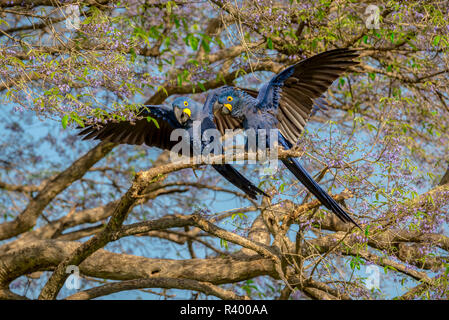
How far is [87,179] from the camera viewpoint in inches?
255

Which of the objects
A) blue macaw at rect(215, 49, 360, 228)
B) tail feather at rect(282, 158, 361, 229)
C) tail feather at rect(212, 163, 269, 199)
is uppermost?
blue macaw at rect(215, 49, 360, 228)

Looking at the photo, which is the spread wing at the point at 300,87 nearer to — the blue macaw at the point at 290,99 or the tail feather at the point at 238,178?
the blue macaw at the point at 290,99

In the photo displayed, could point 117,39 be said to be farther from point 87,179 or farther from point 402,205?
point 87,179

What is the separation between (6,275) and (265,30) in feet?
8.89

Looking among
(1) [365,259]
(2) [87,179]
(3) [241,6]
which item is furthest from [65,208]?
(1) [365,259]

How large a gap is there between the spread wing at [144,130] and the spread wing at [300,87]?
0.72 m

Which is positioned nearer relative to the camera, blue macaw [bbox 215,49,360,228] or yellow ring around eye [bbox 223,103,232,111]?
blue macaw [bbox 215,49,360,228]

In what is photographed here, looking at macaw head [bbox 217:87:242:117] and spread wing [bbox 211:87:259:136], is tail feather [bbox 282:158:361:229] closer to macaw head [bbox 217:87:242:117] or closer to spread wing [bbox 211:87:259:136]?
macaw head [bbox 217:87:242:117]

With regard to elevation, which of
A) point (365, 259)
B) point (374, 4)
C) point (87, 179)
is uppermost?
point (374, 4)

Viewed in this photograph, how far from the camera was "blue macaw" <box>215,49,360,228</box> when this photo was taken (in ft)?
11.6

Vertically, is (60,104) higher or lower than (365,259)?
higher

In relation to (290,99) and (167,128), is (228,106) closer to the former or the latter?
(290,99)

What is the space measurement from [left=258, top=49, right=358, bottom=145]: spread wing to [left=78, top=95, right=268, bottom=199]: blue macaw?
1.36 ft

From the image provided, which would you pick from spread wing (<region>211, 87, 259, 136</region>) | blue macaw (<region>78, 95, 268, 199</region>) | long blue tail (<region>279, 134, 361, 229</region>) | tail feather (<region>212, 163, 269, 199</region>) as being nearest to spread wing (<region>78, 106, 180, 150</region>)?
blue macaw (<region>78, 95, 268, 199</region>)
